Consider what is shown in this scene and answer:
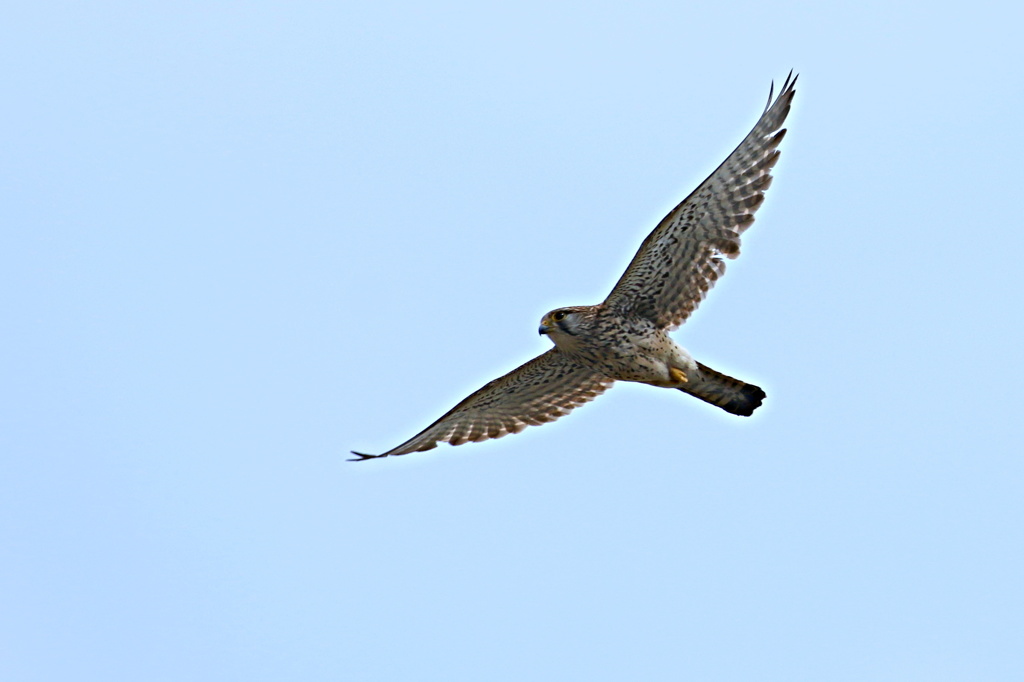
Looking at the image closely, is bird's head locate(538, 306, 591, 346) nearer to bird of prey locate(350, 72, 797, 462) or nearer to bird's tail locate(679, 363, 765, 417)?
bird of prey locate(350, 72, 797, 462)

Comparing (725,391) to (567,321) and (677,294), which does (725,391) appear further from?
(567,321)

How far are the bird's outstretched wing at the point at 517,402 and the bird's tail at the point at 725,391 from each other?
3.41 feet

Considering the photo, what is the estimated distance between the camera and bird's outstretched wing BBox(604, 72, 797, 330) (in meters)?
13.4

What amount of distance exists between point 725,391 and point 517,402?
6.92 feet

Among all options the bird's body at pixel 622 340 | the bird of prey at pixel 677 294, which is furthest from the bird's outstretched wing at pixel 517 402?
the bird's body at pixel 622 340

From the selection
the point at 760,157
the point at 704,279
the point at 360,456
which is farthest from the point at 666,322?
the point at 360,456

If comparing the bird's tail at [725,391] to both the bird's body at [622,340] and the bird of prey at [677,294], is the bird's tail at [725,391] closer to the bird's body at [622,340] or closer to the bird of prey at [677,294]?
the bird of prey at [677,294]

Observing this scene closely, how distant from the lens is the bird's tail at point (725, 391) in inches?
547

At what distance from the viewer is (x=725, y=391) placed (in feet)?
45.9

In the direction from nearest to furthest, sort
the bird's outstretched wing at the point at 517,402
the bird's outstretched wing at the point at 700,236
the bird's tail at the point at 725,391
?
the bird's outstretched wing at the point at 700,236, the bird's tail at the point at 725,391, the bird's outstretched wing at the point at 517,402

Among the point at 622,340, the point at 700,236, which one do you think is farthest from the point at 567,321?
the point at 700,236

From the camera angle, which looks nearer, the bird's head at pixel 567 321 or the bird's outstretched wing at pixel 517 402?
the bird's head at pixel 567 321

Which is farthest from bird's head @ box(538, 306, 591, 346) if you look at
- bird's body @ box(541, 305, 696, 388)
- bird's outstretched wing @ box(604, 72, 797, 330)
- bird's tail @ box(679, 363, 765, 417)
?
bird's tail @ box(679, 363, 765, 417)

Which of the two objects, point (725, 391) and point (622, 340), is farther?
point (725, 391)
